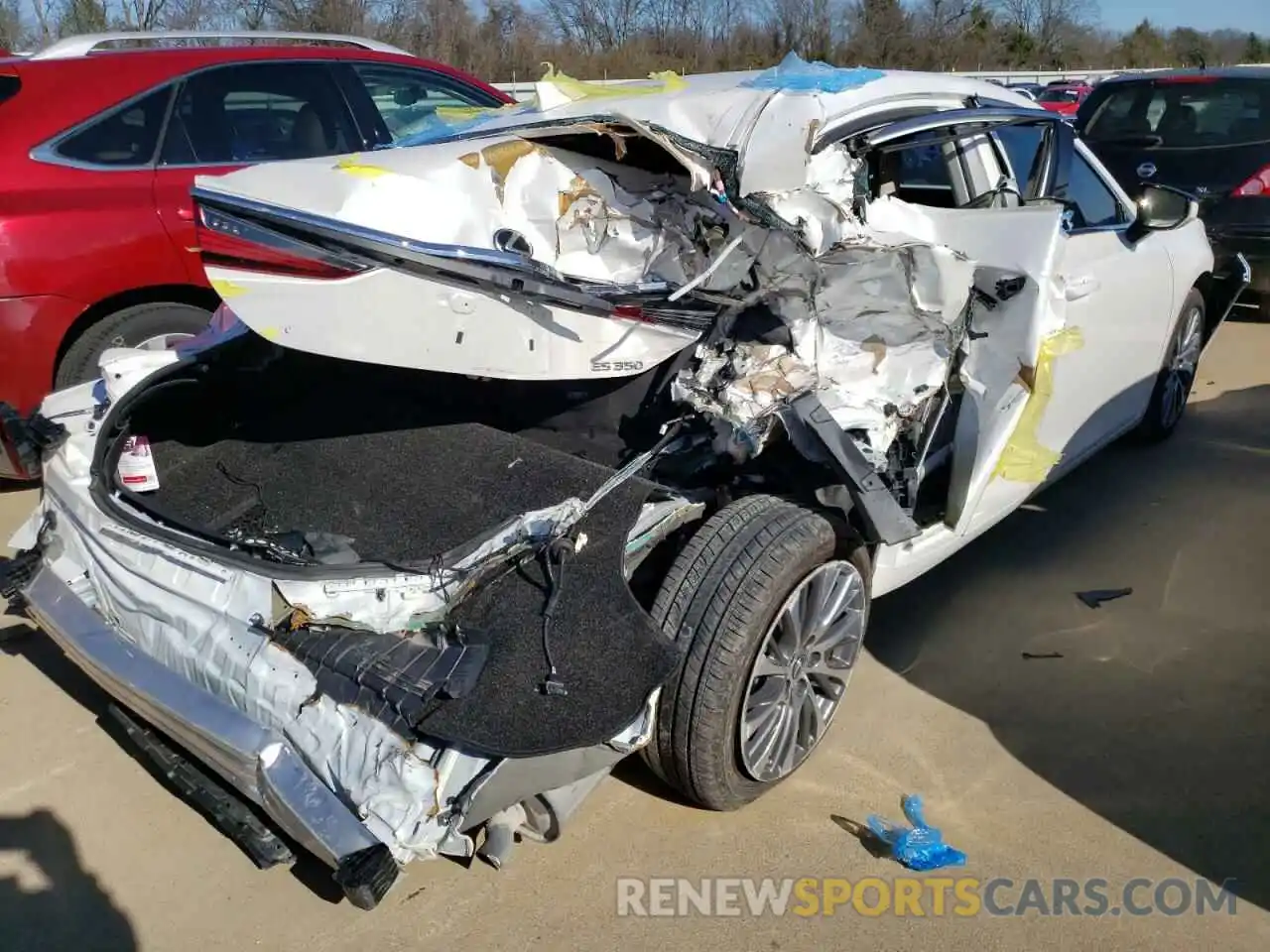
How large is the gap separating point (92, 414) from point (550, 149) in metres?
1.69

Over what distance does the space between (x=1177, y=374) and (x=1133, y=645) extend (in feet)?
6.35

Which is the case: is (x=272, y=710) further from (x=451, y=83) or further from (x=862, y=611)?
(x=451, y=83)

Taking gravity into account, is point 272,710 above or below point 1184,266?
below

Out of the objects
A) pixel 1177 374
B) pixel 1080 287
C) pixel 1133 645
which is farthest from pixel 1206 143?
pixel 1133 645

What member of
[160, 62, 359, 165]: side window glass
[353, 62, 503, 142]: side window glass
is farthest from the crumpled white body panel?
[353, 62, 503, 142]: side window glass

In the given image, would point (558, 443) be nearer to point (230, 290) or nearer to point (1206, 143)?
point (230, 290)

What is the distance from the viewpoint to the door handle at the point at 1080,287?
132 inches

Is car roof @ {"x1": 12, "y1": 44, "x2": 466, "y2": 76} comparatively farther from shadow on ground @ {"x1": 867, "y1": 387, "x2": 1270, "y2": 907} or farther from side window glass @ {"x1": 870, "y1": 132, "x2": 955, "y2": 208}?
shadow on ground @ {"x1": 867, "y1": 387, "x2": 1270, "y2": 907}

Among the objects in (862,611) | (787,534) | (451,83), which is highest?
(451,83)

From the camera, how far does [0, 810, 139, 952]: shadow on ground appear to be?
7.87 feet

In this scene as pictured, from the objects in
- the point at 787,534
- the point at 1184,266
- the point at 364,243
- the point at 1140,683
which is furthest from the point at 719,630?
the point at 1184,266

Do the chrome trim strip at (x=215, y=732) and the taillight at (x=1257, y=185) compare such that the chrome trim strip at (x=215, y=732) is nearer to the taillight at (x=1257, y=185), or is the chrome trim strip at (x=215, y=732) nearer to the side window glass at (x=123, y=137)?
the side window glass at (x=123, y=137)

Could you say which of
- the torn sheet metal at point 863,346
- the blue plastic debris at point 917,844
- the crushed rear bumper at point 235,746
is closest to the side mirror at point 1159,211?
the torn sheet metal at point 863,346

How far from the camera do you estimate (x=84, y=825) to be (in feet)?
9.02
